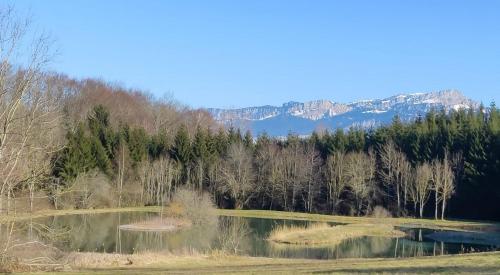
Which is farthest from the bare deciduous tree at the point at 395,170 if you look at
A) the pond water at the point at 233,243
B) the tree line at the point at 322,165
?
the pond water at the point at 233,243

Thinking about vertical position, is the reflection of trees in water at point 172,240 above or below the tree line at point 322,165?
below

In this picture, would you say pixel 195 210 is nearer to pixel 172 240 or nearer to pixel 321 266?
pixel 172 240

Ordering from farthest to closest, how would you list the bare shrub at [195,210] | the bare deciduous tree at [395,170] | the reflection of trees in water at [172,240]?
the bare deciduous tree at [395,170], the bare shrub at [195,210], the reflection of trees in water at [172,240]

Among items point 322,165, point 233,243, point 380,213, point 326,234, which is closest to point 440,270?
point 233,243

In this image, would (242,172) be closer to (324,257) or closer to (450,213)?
(450,213)

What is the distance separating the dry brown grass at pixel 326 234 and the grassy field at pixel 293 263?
6017mm

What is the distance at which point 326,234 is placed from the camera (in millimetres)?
43062

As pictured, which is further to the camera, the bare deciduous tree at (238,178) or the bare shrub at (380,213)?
the bare deciduous tree at (238,178)

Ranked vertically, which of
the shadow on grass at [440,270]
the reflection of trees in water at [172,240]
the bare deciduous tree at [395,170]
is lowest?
the reflection of trees in water at [172,240]

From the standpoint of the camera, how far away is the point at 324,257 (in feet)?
108

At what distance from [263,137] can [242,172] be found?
10399mm

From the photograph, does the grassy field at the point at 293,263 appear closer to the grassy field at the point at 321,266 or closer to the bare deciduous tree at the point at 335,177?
the grassy field at the point at 321,266

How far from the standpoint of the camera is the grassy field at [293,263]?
17906mm

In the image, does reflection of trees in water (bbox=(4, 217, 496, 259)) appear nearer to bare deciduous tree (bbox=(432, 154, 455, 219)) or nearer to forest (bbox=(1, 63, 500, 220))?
bare deciduous tree (bbox=(432, 154, 455, 219))
